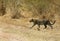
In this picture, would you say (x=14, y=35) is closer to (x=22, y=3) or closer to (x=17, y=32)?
(x=17, y=32)

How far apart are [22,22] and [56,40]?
407cm

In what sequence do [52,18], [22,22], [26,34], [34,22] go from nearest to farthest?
[26,34]
[34,22]
[22,22]
[52,18]

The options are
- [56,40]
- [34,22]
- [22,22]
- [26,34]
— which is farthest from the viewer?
[22,22]

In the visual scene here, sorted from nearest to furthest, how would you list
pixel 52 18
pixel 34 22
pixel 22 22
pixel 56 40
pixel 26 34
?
pixel 56 40 → pixel 26 34 → pixel 34 22 → pixel 22 22 → pixel 52 18

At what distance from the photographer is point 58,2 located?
Result: 1565 centimetres

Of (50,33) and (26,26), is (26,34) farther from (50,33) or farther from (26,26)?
(26,26)

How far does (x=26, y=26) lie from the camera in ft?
41.2

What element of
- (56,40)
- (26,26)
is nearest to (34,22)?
(26,26)

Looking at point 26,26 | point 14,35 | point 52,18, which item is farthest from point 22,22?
point 14,35

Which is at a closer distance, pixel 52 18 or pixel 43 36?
pixel 43 36

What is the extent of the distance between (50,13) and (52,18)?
47 centimetres

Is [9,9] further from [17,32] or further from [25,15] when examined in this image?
[17,32]

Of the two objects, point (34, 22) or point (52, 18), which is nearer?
point (34, 22)

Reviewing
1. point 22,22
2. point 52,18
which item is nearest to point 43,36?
point 22,22
